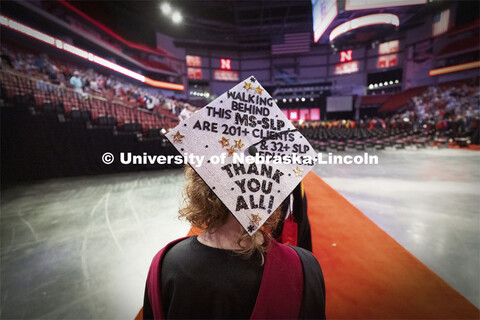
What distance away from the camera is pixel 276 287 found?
58 centimetres

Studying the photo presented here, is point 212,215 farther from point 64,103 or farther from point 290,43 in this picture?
point 290,43

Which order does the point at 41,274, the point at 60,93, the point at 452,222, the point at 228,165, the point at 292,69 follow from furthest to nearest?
the point at 292,69, the point at 60,93, the point at 452,222, the point at 41,274, the point at 228,165

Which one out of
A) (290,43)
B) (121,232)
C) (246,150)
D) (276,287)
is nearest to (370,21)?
(246,150)

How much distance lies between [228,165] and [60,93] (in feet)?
29.4

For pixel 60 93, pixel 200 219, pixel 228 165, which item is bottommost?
pixel 200 219

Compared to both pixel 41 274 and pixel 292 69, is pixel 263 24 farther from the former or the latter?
pixel 41 274

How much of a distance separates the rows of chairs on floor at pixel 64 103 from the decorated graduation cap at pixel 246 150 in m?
7.29

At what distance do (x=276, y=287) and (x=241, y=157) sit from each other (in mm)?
450

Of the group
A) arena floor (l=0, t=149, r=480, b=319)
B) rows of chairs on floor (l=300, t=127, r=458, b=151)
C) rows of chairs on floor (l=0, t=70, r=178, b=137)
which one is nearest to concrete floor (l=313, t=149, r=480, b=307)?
arena floor (l=0, t=149, r=480, b=319)

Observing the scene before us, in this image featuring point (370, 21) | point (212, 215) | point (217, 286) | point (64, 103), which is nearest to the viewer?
point (217, 286)

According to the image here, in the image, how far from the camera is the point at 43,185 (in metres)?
5.34

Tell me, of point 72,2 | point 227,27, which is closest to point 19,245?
point 72,2

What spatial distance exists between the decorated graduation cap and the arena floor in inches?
70.5

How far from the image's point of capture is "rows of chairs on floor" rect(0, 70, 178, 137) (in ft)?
18.7
